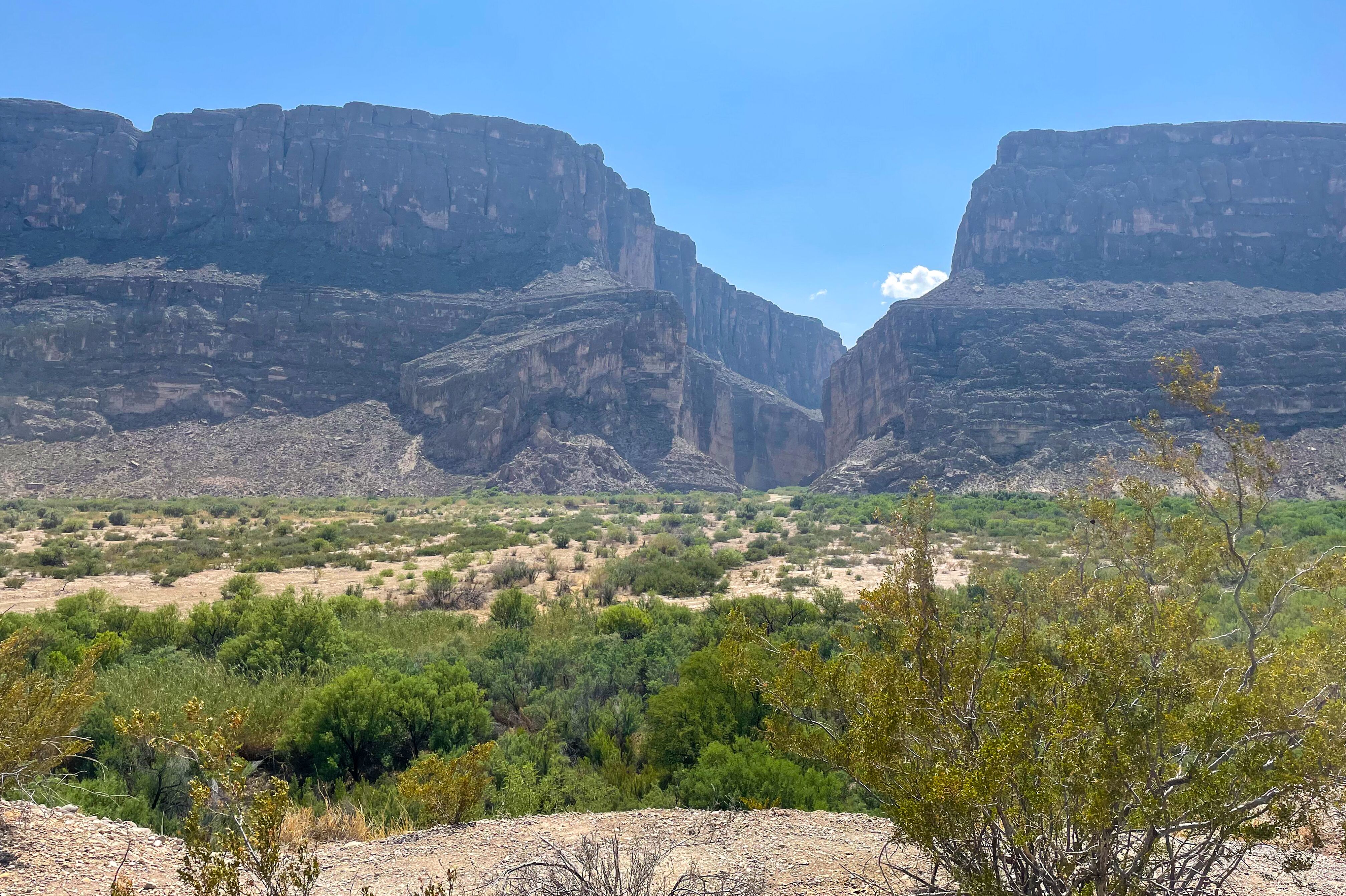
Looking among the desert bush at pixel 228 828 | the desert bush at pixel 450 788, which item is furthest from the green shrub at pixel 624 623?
the desert bush at pixel 228 828

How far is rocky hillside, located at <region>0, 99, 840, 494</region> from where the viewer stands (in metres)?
59.9

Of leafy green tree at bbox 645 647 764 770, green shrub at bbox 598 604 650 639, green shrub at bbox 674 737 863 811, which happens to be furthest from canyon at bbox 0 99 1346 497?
green shrub at bbox 674 737 863 811

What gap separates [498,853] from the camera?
167 inches

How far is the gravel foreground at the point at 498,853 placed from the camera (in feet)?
12.3

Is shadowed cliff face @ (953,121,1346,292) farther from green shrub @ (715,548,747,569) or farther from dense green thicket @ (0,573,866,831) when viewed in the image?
dense green thicket @ (0,573,866,831)

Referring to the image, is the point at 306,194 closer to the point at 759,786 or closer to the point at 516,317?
the point at 516,317

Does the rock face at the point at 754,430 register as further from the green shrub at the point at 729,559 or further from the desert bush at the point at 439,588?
the desert bush at the point at 439,588

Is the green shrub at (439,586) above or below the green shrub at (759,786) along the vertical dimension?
below

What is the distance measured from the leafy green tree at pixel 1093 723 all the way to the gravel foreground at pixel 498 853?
499 mm

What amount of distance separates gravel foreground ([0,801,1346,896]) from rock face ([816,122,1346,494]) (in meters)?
55.9

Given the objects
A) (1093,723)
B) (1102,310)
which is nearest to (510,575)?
(1093,723)

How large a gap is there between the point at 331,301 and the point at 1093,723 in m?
78.0

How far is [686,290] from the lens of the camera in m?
128

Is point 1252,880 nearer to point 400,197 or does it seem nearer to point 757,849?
point 757,849
